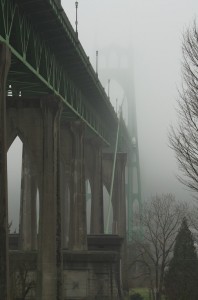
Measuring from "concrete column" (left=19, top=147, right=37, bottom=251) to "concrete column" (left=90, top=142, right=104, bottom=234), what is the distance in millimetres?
8525

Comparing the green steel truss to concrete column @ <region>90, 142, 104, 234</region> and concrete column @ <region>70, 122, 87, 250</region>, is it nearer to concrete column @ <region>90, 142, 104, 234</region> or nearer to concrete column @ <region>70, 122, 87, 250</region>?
concrete column @ <region>70, 122, 87, 250</region>

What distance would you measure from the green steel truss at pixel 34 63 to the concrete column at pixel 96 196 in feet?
33.0

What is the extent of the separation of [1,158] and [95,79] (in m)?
18.3

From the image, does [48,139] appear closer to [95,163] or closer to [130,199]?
[95,163]

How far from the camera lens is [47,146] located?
27031mm

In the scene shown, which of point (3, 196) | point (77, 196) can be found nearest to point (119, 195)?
point (77, 196)

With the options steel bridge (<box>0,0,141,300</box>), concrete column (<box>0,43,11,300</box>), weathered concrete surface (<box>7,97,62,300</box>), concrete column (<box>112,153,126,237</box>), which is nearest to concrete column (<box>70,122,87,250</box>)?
steel bridge (<box>0,0,141,300</box>)

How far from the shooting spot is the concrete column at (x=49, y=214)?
26500 mm

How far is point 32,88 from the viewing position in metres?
27.6

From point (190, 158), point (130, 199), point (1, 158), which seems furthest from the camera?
point (130, 199)

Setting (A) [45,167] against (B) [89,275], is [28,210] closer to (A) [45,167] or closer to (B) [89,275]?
(B) [89,275]

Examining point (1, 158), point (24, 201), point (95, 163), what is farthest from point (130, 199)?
point (1, 158)

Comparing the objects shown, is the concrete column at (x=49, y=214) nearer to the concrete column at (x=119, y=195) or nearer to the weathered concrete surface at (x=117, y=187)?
the weathered concrete surface at (x=117, y=187)

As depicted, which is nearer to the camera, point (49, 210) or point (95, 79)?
point (49, 210)
